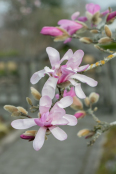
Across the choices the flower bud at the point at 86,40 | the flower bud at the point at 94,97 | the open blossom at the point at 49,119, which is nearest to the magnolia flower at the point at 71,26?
the flower bud at the point at 86,40

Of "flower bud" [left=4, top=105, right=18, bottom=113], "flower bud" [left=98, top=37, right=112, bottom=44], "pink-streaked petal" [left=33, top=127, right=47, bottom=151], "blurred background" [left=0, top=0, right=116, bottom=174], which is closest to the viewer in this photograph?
"pink-streaked petal" [left=33, top=127, right=47, bottom=151]

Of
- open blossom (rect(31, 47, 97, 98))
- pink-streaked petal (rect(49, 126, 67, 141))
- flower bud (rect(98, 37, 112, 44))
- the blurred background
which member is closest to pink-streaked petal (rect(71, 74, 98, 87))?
open blossom (rect(31, 47, 97, 98))

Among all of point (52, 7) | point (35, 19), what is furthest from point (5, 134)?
point (52, 7)

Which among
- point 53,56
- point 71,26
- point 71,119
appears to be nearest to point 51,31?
point 71,26

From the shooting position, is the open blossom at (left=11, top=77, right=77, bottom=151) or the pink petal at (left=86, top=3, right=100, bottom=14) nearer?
the open blossom at (left=11, top=77, right=77, bottom=151)

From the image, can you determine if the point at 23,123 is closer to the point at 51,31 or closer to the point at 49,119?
the point at 49,119

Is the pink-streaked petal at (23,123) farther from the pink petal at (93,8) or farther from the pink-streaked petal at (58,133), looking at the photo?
the pink petal at (93,8)

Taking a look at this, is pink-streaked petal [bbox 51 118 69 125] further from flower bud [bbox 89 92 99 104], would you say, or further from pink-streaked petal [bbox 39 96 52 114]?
flower bud [bbox 89 92 99 104]
